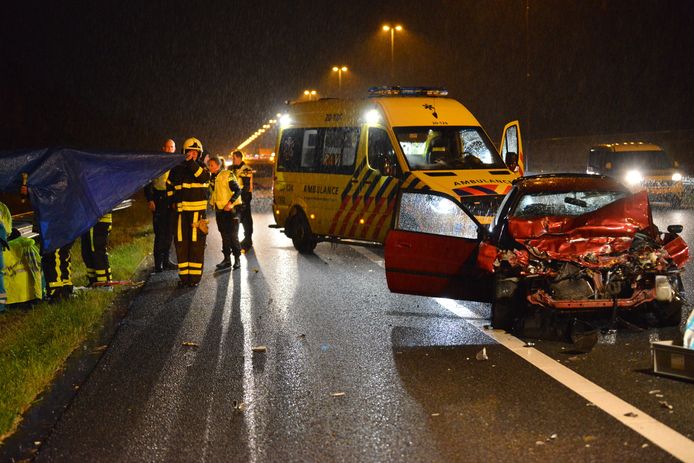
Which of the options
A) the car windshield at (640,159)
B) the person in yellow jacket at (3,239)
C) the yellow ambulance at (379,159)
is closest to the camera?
the person in yellow jacket at (3,239)

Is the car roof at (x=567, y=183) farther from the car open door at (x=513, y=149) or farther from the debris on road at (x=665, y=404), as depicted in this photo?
the car open door at (x=513, y=149)

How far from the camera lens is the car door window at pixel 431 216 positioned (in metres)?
9.09

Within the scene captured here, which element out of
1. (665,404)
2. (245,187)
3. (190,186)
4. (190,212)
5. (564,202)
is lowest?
(665,404)

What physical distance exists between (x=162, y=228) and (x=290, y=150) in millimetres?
3271

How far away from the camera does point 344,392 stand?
20.8 feet

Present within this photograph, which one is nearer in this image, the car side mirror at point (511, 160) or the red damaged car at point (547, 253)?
the red damaged car at point (547, 253)

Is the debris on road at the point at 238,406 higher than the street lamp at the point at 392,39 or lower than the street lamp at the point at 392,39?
lower

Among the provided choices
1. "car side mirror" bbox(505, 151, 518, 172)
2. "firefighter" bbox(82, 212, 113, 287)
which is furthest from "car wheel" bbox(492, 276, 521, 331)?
"firefighter" bbox(82, 212, 113, 287)

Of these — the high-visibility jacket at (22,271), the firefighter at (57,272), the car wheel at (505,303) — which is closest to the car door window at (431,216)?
the car wheel at (505,303)

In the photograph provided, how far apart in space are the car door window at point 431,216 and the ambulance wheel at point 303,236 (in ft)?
19.0

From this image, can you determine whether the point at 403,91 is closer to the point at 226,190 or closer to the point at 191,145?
the point at 226,190

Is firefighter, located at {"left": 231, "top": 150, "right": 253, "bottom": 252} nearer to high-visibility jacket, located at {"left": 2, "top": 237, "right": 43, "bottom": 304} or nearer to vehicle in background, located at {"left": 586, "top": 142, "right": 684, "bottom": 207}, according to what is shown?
high-visibility jacket, located at {"left": 2, "top": 237, "right": 43, "bottom": 304}

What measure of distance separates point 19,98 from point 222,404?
9733 centimetres

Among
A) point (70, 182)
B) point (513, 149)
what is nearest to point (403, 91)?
point (513, 149)
